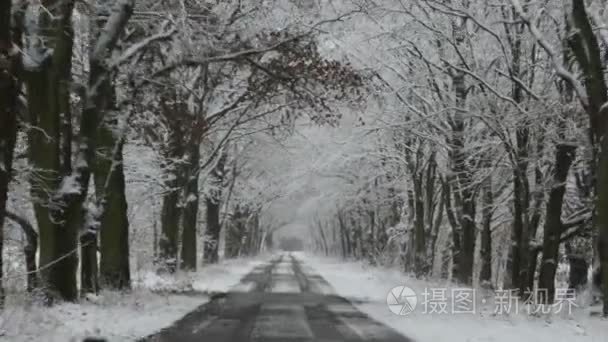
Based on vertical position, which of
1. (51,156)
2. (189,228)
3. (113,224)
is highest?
(51,156)

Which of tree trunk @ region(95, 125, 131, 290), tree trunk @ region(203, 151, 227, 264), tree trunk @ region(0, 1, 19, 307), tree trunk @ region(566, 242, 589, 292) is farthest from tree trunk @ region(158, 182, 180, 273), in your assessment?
tree trunk @ region(0, 1, 19, 307)

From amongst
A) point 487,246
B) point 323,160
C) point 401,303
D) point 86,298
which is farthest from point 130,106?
point 323,160

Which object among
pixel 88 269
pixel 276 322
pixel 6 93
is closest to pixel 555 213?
pixel 276 322

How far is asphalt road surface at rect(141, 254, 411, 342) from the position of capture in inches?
455

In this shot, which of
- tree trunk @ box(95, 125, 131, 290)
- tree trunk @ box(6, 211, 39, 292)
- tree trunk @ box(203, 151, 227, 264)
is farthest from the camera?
tree trunk @ box(203, 151, 227, 264)

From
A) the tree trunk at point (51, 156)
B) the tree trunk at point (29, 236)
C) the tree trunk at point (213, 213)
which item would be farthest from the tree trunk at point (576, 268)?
the tree trunk at point (51, 156)

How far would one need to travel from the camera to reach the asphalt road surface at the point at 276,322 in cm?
1155

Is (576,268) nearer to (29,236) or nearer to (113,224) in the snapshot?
(113,224)

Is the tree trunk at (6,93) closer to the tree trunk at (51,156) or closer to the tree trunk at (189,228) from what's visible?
the tree trunk at (51,156)

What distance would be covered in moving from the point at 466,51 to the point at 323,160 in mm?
15747

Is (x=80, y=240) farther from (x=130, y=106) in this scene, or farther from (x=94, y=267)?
Answer: (x=130, y=106)

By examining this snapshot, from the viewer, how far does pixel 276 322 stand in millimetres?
14062

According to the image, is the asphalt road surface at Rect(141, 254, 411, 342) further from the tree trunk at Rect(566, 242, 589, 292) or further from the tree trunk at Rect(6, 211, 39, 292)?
the tree trunk at Rect(566, 242, 589, 292)

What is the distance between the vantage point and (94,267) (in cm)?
1625
